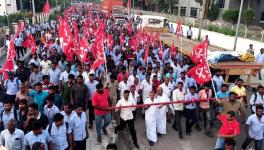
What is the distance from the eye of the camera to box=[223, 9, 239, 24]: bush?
3164 cm

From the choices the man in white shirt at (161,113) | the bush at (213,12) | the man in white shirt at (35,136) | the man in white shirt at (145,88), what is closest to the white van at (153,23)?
the bush at (213,12)

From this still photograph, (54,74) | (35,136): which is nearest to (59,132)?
(35,136)

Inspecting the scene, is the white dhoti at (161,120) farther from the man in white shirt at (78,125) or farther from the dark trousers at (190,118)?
the man in white shirt at (78,125)

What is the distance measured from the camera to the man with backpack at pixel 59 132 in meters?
5.07

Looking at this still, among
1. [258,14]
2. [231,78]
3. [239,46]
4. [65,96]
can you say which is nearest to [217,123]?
[231,78]

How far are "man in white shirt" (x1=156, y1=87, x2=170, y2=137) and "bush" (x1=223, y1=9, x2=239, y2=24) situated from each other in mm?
26471

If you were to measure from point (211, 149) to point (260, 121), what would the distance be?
4.99ft

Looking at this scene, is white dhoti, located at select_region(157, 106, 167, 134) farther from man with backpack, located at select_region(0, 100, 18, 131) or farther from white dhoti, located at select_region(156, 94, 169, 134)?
man with backpack, located at select_region(0, 100, 18, 131)

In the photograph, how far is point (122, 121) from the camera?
7.06m

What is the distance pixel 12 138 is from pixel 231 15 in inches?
1185

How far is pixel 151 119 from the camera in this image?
24.1 ft

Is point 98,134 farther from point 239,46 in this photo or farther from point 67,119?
point 239,46

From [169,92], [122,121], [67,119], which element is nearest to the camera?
[67,119]

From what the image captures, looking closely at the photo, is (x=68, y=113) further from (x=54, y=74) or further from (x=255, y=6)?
(x=255, y=6)
